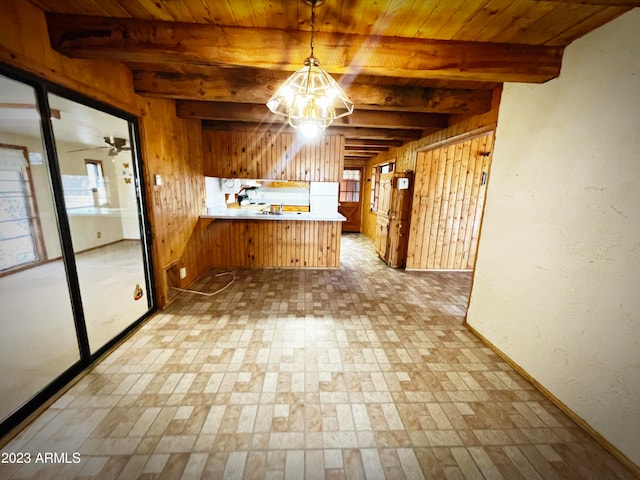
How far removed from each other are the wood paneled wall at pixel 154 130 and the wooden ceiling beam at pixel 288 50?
14cm

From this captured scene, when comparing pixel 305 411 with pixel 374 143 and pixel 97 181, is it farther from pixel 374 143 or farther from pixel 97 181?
pixel 97 181

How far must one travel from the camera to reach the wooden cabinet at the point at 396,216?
4.67 metres

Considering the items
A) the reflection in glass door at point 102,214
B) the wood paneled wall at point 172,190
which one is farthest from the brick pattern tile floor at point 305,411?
the wood paneled wall at point 172,190

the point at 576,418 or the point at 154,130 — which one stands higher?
the point at 154,130

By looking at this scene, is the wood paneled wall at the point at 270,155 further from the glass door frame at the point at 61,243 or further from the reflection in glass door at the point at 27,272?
the reflection in glass door at the point at 27,272

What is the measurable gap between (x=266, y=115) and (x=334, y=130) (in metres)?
1.38

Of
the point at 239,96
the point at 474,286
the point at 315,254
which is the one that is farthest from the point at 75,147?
the point at 474,286

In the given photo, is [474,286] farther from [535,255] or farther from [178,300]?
[178,300]

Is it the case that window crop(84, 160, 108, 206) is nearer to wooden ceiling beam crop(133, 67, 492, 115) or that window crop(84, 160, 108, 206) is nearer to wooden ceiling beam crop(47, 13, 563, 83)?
wooden ceiling beam crop(133, 67, 492, 115)

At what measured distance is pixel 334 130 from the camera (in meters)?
4.29

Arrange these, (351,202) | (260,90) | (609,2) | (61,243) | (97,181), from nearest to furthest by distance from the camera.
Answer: (609,2) < (61,243) < (260,90) < (97,181) < (351,202)

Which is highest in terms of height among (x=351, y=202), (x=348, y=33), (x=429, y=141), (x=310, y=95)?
(x=348, y=33)

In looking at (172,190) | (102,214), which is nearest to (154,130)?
(172,190)

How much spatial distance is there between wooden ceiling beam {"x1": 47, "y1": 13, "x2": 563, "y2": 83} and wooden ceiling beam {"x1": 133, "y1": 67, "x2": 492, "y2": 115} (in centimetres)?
77
